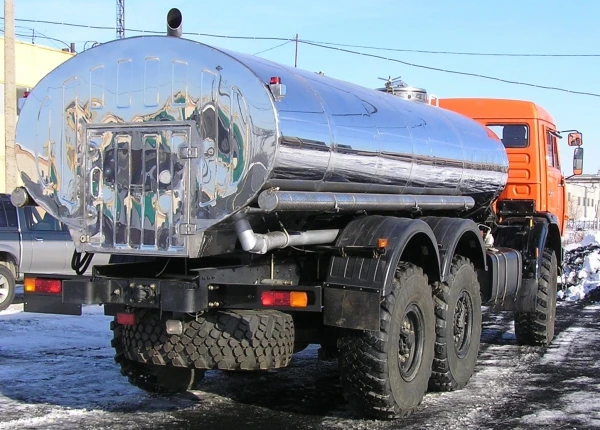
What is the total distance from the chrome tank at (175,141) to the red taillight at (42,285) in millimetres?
441

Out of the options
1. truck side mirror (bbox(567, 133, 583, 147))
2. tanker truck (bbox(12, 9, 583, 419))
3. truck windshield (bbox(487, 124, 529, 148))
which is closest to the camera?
tanker truck (bbox(12, 9, 583, 419))

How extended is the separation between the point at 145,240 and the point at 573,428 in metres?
3.39

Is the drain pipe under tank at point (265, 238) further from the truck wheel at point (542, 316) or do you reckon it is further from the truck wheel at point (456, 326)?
the truck wheel at point (542, 316)

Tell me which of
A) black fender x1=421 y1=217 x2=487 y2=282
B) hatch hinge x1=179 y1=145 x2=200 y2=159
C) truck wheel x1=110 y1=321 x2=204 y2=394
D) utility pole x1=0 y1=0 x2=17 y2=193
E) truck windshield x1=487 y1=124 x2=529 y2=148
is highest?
utility pole x1=0 y1=0 x2=17 y2=193

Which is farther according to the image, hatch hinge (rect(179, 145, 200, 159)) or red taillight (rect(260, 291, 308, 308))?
red taillight (rect(260, 291, 308, 308))

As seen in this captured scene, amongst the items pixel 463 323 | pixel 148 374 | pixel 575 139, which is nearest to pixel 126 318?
pixel 148 374

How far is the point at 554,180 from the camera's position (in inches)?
441

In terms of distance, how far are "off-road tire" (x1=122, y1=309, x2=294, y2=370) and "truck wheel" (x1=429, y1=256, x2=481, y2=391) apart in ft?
5.30

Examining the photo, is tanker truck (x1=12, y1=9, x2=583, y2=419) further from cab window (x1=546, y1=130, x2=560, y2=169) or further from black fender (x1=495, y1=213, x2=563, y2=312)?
cab window (x1=546, y1=130, x2=560, y2=169)

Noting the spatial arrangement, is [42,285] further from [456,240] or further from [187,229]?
[456,240]

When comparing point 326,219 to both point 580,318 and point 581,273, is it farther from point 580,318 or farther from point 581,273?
point 581,273

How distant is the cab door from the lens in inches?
429

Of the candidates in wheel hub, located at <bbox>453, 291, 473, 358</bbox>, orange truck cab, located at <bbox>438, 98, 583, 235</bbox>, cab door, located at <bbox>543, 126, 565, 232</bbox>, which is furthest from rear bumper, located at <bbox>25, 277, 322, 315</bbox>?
cab door, located at <bbox>543, 126, 565, 232</bbox>

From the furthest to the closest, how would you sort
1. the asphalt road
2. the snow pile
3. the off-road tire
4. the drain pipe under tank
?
1. the snow pile
2. the asphalt road
3. the off-road tire
4. the drain pipe under tank
